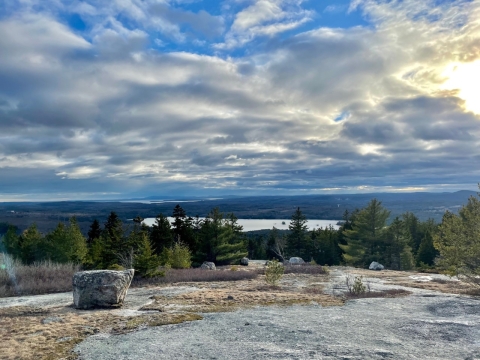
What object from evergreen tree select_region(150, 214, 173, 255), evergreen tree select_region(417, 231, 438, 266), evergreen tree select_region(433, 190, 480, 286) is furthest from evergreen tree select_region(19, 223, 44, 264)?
evergreen tree select_region(417, 231, 438, 266)

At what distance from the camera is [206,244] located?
4525cm

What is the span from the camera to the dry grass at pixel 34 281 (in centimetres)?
2292

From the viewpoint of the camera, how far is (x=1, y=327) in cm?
1314

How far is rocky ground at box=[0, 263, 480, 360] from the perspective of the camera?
9.89 m

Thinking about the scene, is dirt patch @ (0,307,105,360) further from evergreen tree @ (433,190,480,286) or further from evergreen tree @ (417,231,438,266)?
evergreen tree @ (417,231,438,266)

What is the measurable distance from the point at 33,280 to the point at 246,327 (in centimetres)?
1886

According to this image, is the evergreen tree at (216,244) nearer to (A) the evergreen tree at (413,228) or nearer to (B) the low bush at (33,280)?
(B) the low bush at (33,280)

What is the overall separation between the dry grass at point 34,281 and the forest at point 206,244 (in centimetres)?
394

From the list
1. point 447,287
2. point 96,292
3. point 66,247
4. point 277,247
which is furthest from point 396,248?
point 96,292

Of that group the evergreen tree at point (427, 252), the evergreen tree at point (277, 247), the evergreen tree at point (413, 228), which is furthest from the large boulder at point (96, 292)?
the evergreen tree at point (413, 228)

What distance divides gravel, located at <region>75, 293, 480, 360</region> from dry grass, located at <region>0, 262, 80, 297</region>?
47.0ft

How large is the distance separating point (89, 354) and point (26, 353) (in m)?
1.82

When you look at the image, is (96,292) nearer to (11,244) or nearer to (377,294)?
(377,294)

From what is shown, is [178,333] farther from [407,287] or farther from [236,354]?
[407,287]
